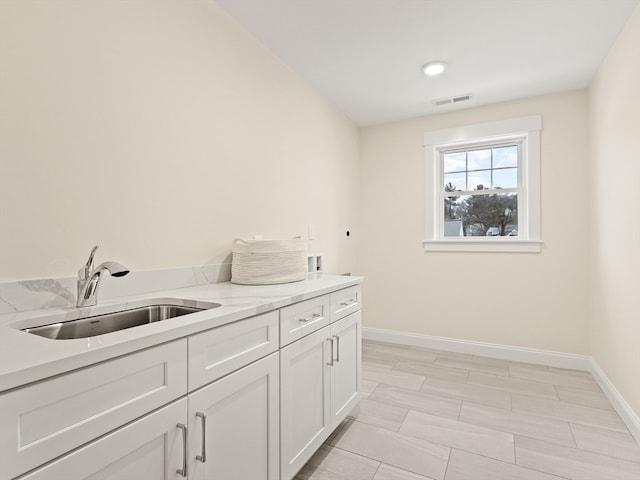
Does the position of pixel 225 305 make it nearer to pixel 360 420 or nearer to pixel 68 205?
pixel 68 205

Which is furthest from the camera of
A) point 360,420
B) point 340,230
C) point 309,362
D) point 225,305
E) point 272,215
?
point 340,230

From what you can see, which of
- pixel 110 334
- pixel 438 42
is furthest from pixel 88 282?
pixel 438 42

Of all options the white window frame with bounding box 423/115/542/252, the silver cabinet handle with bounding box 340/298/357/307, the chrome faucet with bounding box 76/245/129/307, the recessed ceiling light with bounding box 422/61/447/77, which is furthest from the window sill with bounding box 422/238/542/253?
the chrome faucet with bounding box 76/245/129/307

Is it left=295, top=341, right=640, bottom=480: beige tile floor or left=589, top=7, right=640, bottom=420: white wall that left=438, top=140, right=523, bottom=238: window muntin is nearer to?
left=589, top=7, right=640, bottom=420: white wall

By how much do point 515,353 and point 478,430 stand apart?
1410 mm

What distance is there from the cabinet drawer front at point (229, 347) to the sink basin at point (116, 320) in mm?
156

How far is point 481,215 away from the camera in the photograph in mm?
3371

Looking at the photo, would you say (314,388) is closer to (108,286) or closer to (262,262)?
(262,262)

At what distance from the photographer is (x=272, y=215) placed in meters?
2.35

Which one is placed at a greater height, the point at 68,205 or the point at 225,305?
the point at 68,205

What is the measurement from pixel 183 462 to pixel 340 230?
8.51 ft

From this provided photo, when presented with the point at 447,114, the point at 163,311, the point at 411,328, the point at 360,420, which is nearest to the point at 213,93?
the point at 163,311

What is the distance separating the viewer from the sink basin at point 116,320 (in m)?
1.09

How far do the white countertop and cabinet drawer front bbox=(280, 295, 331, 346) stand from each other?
0.15ft
